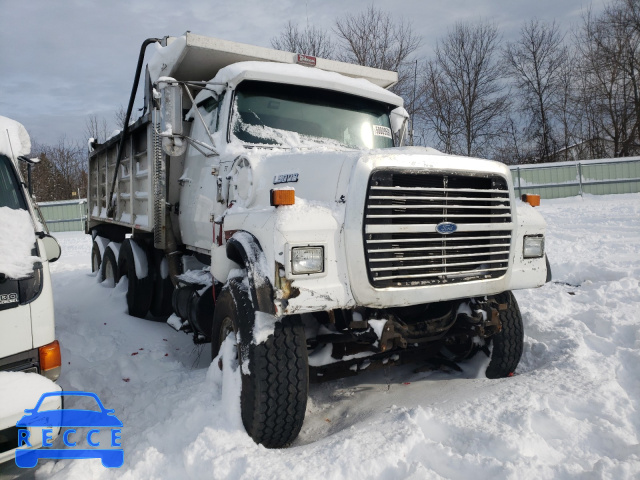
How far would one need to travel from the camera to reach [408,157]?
9.71 feet

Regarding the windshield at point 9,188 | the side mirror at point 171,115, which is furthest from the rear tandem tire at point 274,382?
the windshield at point 9,188

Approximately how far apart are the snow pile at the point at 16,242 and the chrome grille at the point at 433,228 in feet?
6.75

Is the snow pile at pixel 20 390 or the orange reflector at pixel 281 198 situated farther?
the orange reflector at pixel 281 198

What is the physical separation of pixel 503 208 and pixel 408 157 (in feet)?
2.87

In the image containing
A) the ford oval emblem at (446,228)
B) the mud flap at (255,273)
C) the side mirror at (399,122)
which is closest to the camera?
the mud flap at (255,273)

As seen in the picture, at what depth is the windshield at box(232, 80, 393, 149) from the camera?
4.15 metres

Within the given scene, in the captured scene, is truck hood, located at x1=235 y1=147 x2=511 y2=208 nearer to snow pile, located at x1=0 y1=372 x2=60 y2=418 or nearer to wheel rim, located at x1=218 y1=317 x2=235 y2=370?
wheel rim, located at x1=218 y1=317 x2=235 y2=370

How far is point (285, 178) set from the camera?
341 cm

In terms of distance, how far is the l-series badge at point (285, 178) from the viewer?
10.9 ft

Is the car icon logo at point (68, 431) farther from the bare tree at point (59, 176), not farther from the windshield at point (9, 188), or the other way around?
the bare tree at point (59, 176)

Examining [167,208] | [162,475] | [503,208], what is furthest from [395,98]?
[162,475]

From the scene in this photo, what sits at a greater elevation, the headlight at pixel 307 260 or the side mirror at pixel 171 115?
the side mirror at pixel 171 115

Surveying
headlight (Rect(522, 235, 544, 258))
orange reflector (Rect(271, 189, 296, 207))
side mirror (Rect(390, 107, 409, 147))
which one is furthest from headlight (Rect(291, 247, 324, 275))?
side mirror (Rect(390, 107, 409, 147))

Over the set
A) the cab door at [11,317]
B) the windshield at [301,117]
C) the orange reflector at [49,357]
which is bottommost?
the orange reflector at [49,357]
